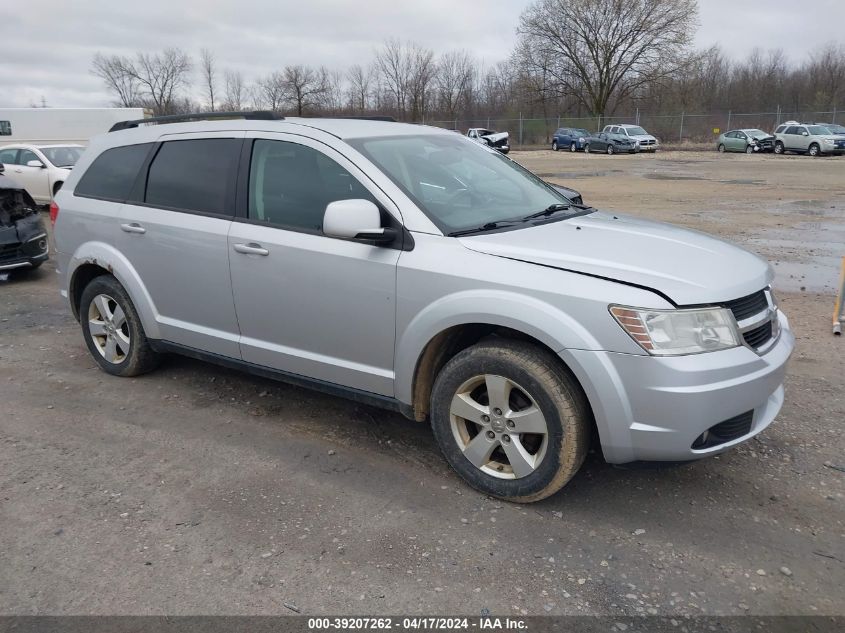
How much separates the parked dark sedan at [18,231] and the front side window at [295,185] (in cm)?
587

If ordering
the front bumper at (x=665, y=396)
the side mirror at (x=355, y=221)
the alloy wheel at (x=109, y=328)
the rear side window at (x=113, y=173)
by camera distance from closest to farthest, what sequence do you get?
the front bumper at (x=665, y=396)
the side mirror at (x=355, y=221)
the rear side window at (x=113, y=173)
the alloy wheel at (x=109, y=328)

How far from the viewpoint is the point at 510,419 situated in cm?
334

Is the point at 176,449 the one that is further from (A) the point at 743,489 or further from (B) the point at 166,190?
(A) the point at 743,489

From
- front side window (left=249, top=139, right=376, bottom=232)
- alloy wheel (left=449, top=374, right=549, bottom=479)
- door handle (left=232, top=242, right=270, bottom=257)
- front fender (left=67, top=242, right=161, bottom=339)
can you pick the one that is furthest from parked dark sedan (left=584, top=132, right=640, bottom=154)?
alloy wheel (left=449, top=374, right=549, bottom=479)

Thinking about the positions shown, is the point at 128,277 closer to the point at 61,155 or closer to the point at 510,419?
the point at 510,419

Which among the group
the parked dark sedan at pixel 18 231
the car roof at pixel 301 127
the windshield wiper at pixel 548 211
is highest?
the car roof at pixel 301 127

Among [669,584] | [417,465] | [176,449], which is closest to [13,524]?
[176,449]

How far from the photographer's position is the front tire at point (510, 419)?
10.4 ft

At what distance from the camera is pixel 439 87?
66.7 metres

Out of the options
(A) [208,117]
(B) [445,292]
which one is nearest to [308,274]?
(B) [445,292]

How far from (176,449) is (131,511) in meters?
0.70

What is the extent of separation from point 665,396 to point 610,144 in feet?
137

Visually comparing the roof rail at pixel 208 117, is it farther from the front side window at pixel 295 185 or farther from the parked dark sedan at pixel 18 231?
the parked dark sedan at pixel 18 231

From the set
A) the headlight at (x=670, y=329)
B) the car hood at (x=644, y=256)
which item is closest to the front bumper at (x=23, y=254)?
the car hood at (x=644, y=256)
